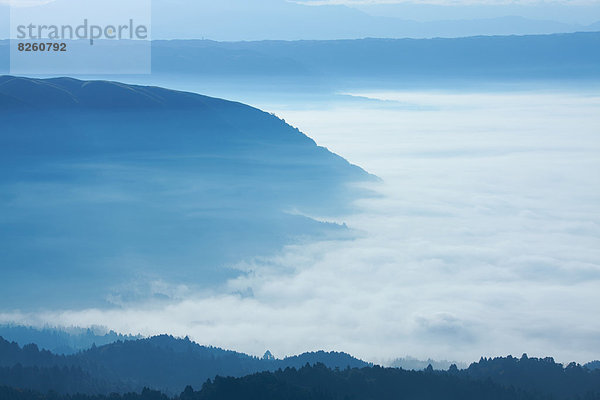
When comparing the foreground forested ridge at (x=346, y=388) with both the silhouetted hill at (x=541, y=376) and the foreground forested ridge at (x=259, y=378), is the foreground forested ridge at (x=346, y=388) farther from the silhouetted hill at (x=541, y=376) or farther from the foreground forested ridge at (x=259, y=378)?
the silhouetted hill at (x=541, y=376)

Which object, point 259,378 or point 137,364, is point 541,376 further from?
point 137,364

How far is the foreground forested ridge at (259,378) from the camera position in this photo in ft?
293

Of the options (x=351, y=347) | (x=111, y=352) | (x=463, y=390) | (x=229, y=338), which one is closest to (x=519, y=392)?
(x=463, y=390)

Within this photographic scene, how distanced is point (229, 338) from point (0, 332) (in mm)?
53769

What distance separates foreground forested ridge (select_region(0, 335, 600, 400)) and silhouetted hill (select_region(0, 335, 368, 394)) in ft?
0.52

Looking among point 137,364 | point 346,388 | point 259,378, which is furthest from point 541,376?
point 137,364

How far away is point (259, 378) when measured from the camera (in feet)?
294

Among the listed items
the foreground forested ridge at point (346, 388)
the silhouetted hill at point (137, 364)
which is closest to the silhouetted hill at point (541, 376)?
the foreground forested ridge at point (346, 388)

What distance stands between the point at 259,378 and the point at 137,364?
40277 millimetres

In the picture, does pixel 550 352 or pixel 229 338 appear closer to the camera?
pixel 550 352

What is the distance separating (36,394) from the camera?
92250mm

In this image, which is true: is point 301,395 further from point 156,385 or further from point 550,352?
point 550,352

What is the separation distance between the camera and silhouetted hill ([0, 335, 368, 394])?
4058 inches

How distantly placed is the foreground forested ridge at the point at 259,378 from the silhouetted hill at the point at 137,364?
0.52 ft
